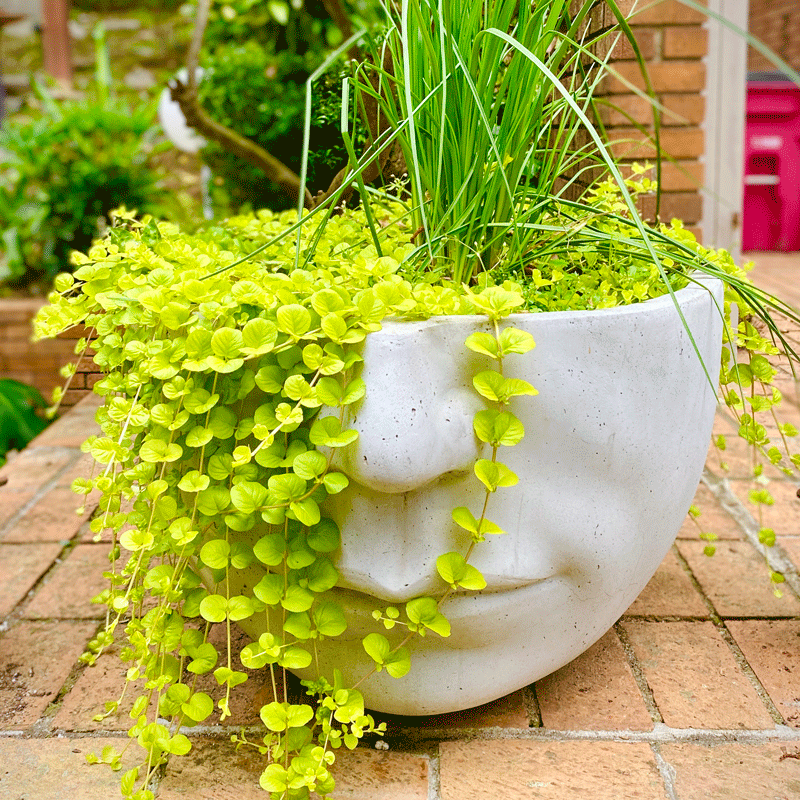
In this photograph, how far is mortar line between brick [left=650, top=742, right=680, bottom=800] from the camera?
0.95 meters

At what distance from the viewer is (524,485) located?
0.90 m

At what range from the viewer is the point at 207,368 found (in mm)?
827

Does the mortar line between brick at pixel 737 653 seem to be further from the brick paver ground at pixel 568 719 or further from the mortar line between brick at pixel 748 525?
the mortar line between brick at pixel 748 525

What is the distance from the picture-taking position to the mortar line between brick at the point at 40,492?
1833 millimetres

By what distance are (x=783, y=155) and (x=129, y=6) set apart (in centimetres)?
417

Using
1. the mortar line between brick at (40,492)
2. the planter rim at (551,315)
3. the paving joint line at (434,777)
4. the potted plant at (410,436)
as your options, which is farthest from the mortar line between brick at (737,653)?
the mortar line between brick at (40,492)

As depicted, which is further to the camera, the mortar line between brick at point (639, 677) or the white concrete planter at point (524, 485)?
the mortar line between brick at point (639, 677)

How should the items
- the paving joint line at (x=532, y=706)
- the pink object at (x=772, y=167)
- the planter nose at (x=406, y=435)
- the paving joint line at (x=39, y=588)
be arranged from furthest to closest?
1. the pink object at (x=772, y=167)
2. the paving joint line at (x=39, y=588)
3. the paving joint line at (x=532, y=706)
4. the planter nose at (x=406, y=435)

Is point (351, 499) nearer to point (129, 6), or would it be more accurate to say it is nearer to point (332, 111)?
point (332, 111)

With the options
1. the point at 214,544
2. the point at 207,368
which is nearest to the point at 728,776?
the point at 214,544

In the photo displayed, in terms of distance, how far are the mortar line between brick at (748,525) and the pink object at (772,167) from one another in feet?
12.6

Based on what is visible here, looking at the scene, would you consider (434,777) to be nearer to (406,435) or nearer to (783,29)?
(406,435)

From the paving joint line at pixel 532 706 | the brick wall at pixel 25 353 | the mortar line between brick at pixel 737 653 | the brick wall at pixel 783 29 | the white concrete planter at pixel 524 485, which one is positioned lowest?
the brick wall at pixel 25 353

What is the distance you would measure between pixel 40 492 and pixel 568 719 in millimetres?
1473
